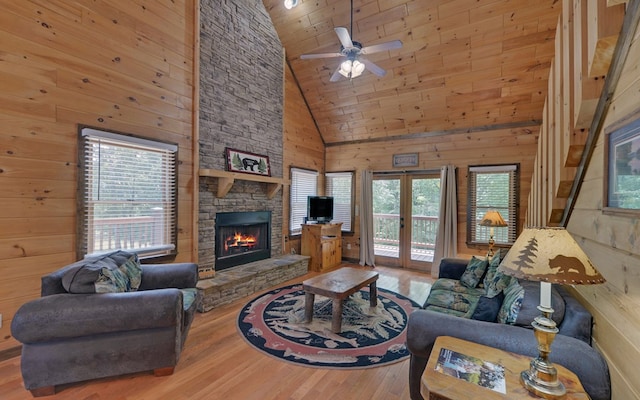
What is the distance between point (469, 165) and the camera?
17.1 feet

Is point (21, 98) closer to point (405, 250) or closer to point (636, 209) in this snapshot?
point (636, 209)

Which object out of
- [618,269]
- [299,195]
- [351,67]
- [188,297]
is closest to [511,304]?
[618,269]

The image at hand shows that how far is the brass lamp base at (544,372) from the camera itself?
1.23m

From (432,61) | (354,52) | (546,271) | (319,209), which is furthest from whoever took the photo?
(319,209)

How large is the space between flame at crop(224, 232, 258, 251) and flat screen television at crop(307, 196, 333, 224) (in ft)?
4.51

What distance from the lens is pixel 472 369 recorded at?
1420 millimetres

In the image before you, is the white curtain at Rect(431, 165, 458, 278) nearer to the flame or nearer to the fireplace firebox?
the fireplace firebox

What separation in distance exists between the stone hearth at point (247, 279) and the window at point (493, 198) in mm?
3144

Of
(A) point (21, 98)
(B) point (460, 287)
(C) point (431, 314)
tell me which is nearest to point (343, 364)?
(C) point (431, 314)

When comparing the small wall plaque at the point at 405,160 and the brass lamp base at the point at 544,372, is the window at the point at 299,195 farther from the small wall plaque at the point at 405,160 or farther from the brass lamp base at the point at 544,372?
the brass lamp base at the point at 544,372

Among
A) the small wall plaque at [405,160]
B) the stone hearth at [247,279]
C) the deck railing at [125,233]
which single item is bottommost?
the stone hearth at [247,279]

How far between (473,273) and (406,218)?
273 cm

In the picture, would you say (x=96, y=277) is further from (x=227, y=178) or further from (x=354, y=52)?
(x=354, y=52)

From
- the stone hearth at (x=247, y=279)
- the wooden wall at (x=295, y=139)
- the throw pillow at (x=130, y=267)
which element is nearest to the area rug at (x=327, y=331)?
the stone hearth at (x=247, y=279)
